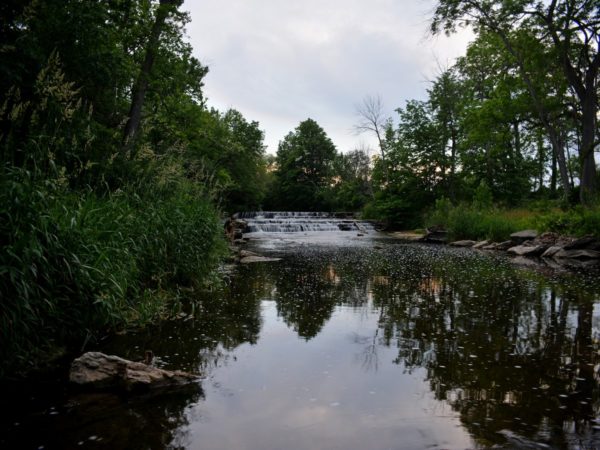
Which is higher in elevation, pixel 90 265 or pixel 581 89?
pixel 581 89

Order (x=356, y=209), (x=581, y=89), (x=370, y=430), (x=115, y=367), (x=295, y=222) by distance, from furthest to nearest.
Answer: (x=356, y=209)
(x=295, y=222)
(x=581, y=89)
(x=115, y=367)
(x=370, y=430)

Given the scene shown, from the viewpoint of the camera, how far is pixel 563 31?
17.3 metres

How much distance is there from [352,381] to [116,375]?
6.56 ft

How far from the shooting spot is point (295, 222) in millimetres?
30625

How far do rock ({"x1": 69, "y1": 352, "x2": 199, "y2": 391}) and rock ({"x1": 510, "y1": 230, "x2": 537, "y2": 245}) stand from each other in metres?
16.6

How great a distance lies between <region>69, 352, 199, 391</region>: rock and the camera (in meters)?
3.47

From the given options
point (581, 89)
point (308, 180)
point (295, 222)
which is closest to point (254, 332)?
point (581, 89)

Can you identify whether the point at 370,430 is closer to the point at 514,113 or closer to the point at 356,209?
the point at 514,113

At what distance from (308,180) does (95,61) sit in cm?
4895

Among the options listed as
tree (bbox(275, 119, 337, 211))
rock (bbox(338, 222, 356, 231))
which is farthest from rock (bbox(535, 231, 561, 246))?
tree (bbox(275, 119, 337, 211))

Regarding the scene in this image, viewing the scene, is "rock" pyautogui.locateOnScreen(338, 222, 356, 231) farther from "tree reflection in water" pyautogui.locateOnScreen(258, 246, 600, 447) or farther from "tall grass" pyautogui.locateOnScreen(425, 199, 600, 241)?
"tree reflection in water" pyautogui.locateOnScreen(258, 246, 600, 447)

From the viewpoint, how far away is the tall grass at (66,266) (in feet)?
11.1

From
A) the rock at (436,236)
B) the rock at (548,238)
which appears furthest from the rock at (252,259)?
the rock at (436,236)

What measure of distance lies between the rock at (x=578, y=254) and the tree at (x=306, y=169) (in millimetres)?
38346
